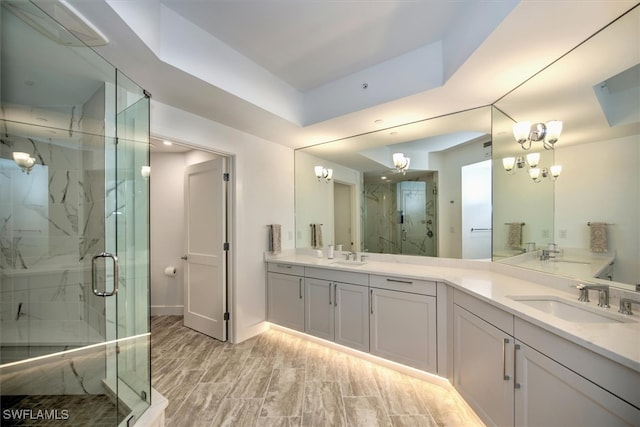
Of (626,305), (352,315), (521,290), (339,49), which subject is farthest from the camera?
(352,315)

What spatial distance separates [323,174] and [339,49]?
171cm

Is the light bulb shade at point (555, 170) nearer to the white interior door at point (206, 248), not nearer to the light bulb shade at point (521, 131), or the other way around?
the light bulb shade at point (521, 131)

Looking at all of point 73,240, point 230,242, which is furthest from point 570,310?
point 73,240

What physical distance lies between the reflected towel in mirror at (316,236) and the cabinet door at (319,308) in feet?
2.47

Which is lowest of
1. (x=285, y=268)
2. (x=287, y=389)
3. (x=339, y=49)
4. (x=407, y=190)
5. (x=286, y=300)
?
(x=287, y=389)

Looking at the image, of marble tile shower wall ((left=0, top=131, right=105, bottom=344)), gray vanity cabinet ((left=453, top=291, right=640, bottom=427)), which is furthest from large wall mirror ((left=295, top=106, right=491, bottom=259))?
marble tile shower wall ((left=0, top=131, right=105, bottom=344))

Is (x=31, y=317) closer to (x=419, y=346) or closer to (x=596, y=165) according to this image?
(x=419, y=346)

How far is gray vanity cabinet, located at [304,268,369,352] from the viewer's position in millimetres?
2395

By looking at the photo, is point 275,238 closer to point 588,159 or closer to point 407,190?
point 407,190

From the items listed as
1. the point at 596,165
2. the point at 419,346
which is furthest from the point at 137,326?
the point at 596,165

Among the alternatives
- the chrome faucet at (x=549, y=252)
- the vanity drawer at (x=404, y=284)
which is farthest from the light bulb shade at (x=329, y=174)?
the chrome faucet at (x=549, y=252)

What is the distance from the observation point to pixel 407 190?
2822 mm

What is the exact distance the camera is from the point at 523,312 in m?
1.25

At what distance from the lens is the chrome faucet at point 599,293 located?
4.23 ft
